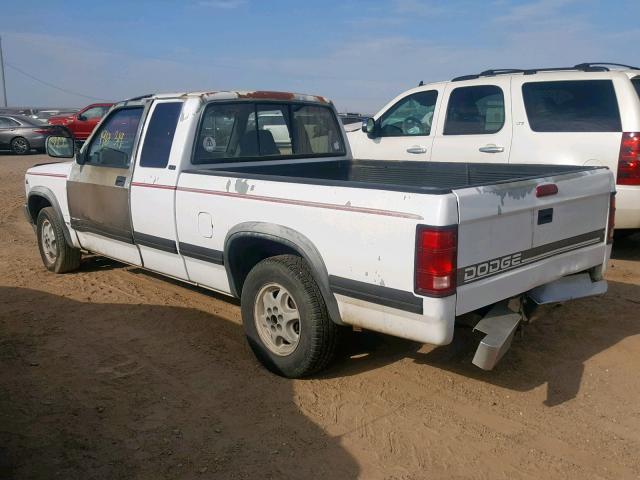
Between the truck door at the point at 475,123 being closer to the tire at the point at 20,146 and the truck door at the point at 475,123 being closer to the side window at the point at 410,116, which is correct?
the side window at the point at 410,116

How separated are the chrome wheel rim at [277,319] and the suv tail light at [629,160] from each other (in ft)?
13.4

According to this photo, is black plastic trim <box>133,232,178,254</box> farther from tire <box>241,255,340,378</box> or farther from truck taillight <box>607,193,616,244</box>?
truck taillight <box>607,193,616,244</box>

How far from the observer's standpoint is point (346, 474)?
3.00 metres

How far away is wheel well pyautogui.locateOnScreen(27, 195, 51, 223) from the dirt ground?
5.43 feet

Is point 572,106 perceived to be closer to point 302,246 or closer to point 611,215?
point 611,215

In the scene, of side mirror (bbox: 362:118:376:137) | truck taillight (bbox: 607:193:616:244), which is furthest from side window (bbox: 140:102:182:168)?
side mirror (bbox: 362:118:376:137)

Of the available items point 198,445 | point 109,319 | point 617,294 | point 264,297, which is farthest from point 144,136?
point 617,294

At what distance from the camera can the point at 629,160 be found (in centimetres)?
616

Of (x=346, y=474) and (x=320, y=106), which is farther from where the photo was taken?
(x=320, y=106)

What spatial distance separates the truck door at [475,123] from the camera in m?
7.09

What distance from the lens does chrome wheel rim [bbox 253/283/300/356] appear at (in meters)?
3.93

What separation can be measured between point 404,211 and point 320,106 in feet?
9.37

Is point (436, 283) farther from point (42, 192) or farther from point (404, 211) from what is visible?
point (42, 192)

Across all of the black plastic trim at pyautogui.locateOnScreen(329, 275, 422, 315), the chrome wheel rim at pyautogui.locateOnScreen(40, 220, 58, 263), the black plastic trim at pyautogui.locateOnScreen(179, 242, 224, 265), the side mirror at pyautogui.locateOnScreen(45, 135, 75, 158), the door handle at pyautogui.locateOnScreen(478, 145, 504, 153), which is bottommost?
the chrome wheel rim at pyautogui.locateOnScreen(40, 220, 58, 263)
